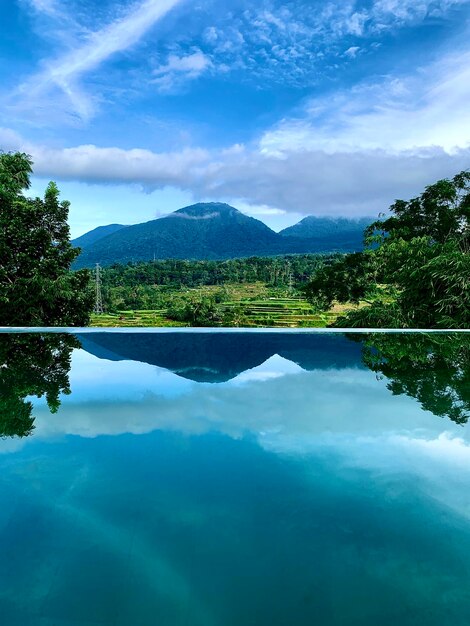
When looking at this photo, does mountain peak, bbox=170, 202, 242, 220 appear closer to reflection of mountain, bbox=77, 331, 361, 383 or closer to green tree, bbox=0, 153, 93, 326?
green tree, bbox=0, 153, 93, 326

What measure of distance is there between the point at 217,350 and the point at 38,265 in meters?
5.10

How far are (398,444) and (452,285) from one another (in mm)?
4829

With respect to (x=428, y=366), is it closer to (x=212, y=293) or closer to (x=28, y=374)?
(x=28, y=374)

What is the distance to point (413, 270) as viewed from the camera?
677cm

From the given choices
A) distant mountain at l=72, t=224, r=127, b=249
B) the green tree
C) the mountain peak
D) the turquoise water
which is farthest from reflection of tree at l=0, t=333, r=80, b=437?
the mountain peak

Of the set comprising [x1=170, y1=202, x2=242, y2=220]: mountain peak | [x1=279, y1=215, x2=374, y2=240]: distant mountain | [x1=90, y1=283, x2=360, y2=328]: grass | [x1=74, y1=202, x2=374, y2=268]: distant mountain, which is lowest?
[x1=90, y1=283, x2=360, y2=328]: grass

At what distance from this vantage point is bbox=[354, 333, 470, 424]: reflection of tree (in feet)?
7.70

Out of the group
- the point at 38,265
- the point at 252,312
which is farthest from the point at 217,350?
the point at 252,312

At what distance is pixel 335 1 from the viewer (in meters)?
10.2

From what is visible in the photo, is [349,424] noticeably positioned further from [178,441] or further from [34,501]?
[34,501]

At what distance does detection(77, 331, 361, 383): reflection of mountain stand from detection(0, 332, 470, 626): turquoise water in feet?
1.58

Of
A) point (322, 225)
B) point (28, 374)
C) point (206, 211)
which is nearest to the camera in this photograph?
point (28, 374)

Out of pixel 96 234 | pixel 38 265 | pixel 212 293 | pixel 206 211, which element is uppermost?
pixel 206 211

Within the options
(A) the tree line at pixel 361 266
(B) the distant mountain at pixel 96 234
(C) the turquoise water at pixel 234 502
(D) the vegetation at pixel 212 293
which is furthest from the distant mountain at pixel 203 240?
(C) the turquoise water at pixel 234 502
